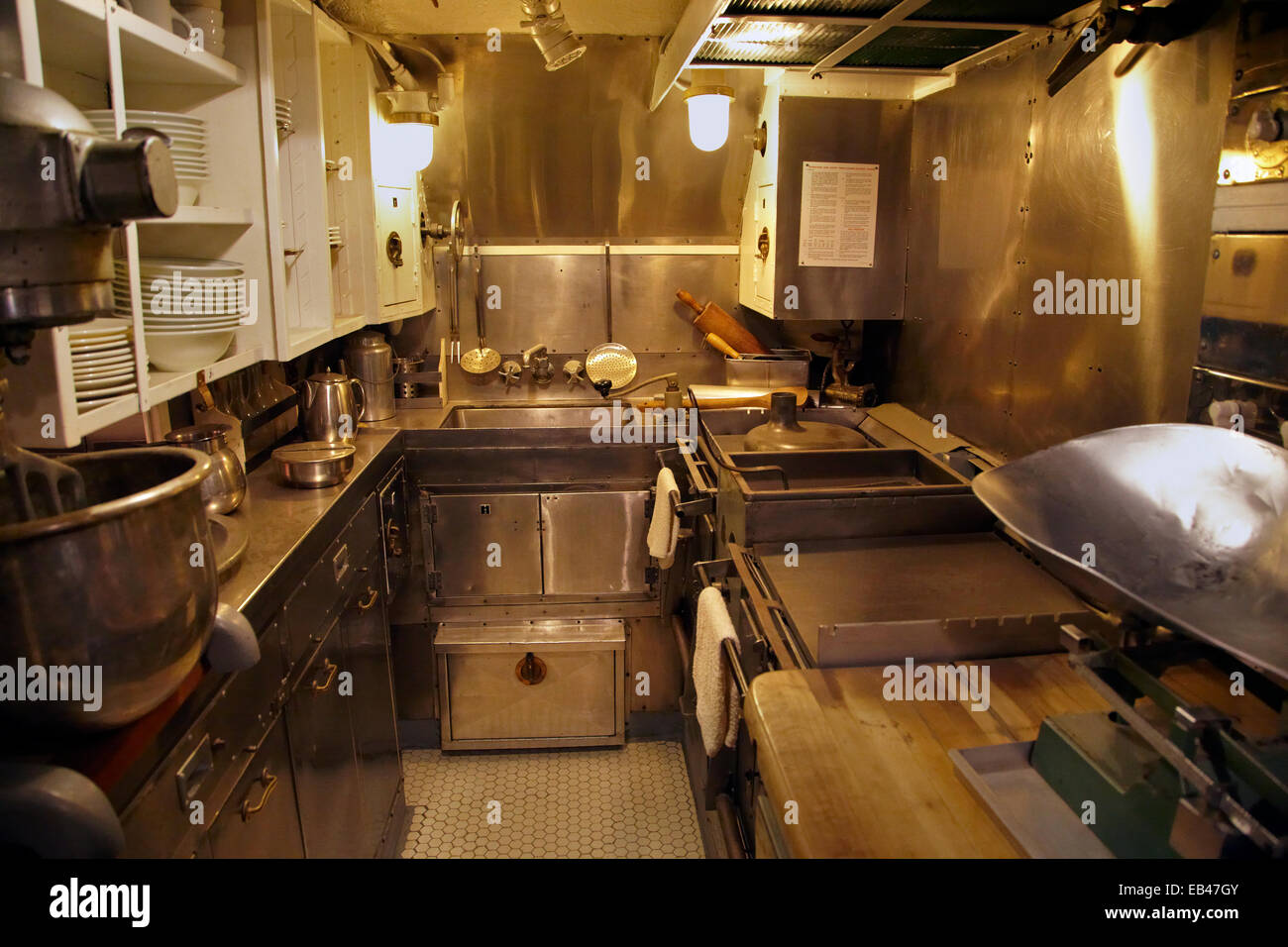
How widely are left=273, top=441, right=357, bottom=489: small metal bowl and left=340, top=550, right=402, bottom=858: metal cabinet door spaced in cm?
29

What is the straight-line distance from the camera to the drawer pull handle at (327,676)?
1789mm

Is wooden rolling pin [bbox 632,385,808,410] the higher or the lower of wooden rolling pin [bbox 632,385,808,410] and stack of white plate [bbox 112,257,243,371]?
the lower

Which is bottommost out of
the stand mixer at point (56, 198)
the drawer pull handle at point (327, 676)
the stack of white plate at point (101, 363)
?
the drawer pull handle at point (327, 676)

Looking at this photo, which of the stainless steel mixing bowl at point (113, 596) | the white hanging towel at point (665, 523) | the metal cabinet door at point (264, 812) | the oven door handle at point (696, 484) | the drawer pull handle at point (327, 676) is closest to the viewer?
the stainless steel mixing bowl at point (113, 596)

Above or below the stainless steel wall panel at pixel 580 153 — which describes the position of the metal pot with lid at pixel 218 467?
below

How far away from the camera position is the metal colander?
3.20 metres

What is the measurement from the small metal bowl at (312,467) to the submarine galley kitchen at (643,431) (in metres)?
0.02

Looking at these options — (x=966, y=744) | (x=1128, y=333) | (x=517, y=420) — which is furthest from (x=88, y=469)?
(x=517, y=420)

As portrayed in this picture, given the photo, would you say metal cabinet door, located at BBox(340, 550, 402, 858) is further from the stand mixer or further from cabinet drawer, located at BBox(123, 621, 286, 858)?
the stand mixer

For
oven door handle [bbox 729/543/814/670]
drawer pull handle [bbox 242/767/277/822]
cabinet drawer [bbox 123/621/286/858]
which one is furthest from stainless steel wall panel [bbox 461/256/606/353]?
drawer pull handle [bbox 242/767/277/822]

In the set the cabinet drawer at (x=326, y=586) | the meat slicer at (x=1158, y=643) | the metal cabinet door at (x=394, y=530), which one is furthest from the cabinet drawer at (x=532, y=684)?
the meat slicer at (x=1158, y=643)

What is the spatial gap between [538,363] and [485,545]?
0.77m

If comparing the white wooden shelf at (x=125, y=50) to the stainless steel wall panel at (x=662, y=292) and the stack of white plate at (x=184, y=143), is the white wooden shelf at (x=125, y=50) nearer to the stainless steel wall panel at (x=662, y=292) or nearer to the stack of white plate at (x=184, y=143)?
the stack of white plate at (x=184, y=143)

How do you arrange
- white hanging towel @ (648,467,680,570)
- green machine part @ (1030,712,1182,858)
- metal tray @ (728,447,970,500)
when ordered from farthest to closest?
white hanging towel @ (648,467,680,570) → metal tray @ (728,447,970,500) → green machine part @ (1030,712,1182,858)
